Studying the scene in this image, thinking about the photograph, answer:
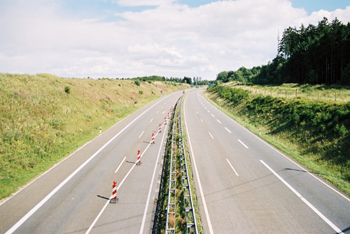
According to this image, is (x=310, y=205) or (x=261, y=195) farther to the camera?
(x=261, y=195)

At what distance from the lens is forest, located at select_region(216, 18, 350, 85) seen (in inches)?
1827

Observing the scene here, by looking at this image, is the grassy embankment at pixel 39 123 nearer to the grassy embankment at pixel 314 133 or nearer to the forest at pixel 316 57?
the grassy embankment at pixel 314 133

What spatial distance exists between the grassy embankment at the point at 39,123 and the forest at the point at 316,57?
52.5m

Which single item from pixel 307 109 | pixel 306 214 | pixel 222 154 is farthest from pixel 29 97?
pixel 307 109

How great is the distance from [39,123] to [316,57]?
6517cm

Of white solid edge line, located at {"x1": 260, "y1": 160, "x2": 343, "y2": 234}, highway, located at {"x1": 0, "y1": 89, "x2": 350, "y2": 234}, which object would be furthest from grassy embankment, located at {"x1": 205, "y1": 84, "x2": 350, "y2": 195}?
white solid edge line, located at {"x1": 260, "y1": 160, "x2": 343, "y2": 234}

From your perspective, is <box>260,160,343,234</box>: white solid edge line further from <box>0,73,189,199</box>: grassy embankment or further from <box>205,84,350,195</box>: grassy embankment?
<box>0,73,189,199</box>: grassy embankment

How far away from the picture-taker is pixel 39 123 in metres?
20.6

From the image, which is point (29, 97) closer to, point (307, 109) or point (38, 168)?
point (38, 168)

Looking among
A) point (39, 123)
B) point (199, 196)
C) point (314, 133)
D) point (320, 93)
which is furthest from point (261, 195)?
point (320, 93)

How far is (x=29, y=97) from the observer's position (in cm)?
2373

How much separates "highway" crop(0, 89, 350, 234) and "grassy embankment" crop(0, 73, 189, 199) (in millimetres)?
1745

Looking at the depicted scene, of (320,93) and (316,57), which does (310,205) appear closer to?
(320,93)

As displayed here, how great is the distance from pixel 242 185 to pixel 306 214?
3589 mm
